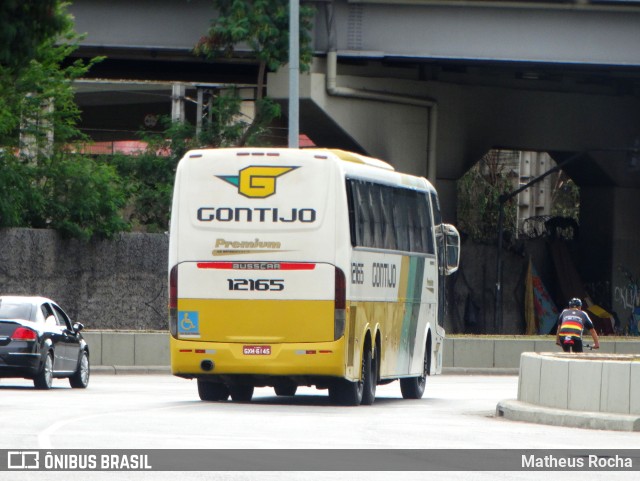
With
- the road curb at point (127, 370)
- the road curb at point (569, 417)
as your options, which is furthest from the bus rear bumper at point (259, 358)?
the road curb at point (127, 370)

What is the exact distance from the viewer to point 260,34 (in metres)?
37.1

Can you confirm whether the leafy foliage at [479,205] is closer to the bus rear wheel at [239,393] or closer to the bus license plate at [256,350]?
the bus rear wheel at [239,393]

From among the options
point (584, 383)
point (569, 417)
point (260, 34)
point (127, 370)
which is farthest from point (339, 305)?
point (260, 34)

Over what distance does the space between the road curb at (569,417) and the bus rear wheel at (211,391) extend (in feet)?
15.6

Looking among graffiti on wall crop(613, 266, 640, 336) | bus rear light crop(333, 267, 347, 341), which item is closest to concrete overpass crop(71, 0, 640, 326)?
graffiti on wall crop(613, 266, 640, 336)

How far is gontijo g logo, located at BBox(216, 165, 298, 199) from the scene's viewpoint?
68.1 feet

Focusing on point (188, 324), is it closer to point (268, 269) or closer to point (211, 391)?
point (268, 269)

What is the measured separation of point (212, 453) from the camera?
44.2ft

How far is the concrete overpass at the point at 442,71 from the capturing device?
36750 mm

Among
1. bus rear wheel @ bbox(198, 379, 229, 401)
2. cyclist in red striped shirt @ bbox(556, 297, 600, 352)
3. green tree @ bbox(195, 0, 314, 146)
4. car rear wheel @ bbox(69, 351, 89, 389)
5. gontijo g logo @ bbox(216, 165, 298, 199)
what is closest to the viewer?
gontijo g logo @ bbox(216, 165, 298, 199)

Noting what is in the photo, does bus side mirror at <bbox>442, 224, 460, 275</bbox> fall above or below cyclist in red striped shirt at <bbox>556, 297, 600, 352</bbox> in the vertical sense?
above

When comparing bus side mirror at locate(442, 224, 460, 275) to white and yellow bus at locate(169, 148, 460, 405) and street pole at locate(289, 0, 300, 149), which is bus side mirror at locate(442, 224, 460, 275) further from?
street pole at locate(289, 0, 300, 149)
